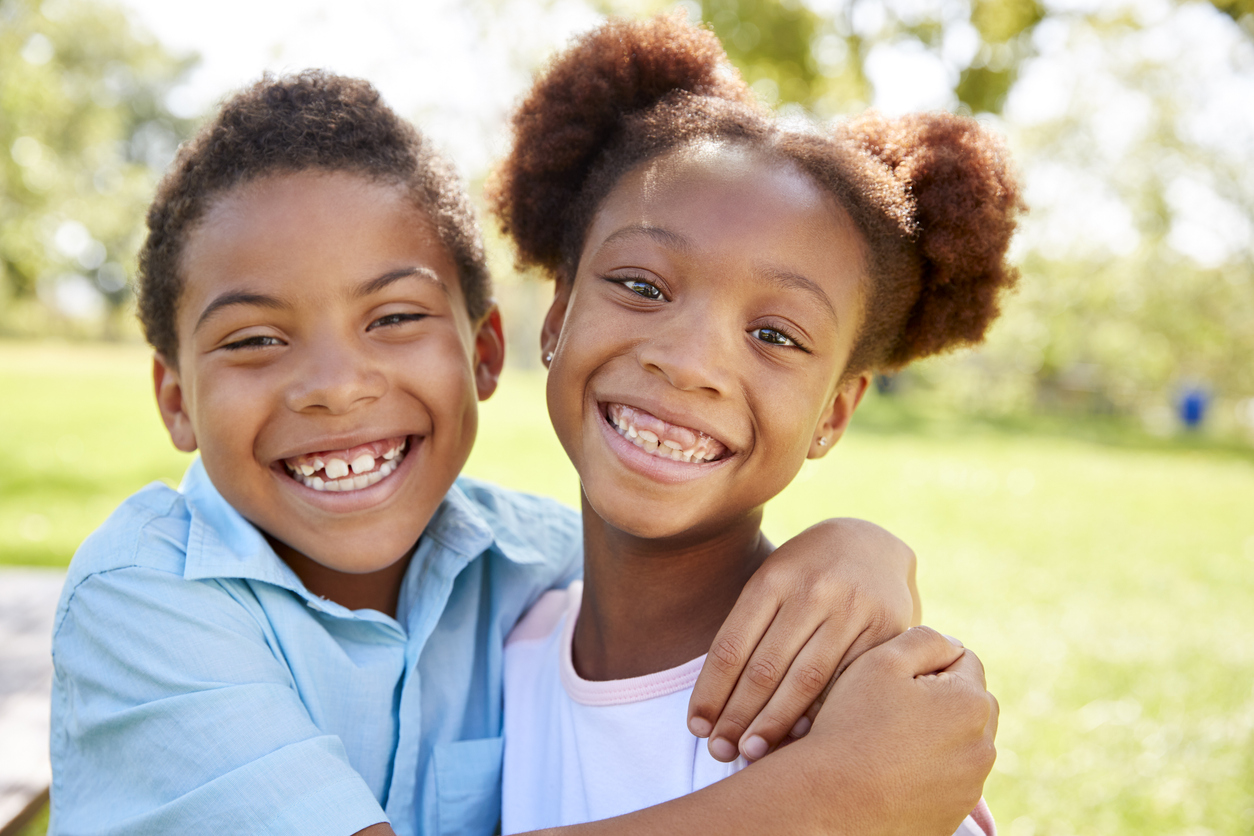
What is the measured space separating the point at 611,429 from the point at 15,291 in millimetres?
35619

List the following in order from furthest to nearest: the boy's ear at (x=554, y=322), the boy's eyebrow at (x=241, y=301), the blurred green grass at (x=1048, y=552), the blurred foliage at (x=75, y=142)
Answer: the blurred foliage at (x=75, y=142) → the blurred green grass at (x=1048, y=552) → the boy's ear at (x=554, y=322) → the boy's eyebrow at (x=241, y=301)

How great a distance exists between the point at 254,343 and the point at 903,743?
4.74ft

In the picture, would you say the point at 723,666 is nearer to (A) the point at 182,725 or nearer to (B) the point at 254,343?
(A) the point at 182,725

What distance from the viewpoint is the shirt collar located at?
5.87 feet

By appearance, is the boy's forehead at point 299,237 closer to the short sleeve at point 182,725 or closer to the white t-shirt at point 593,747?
the short sleeve at point 182,725

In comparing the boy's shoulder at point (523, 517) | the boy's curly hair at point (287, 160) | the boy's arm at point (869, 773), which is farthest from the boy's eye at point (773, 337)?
the boy's shoulder at point (523, 517)

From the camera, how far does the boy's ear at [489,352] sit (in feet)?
7.88

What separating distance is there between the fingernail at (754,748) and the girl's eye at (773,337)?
2.23 ft

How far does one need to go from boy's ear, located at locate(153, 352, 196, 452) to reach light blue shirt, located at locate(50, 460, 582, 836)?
0.26ft

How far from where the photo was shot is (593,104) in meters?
2.08

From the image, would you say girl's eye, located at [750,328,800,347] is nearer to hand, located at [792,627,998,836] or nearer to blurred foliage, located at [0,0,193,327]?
hand, located at [792,627,998,836]

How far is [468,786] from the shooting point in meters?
1.98

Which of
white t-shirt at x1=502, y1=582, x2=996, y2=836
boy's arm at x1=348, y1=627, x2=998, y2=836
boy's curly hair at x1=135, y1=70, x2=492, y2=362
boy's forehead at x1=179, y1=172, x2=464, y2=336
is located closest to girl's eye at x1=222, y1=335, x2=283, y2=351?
boy's forehead at x1=179, y1=172, x2=464, y2=336

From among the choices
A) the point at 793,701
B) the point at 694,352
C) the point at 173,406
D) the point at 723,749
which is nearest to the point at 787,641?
the point at 793,701
